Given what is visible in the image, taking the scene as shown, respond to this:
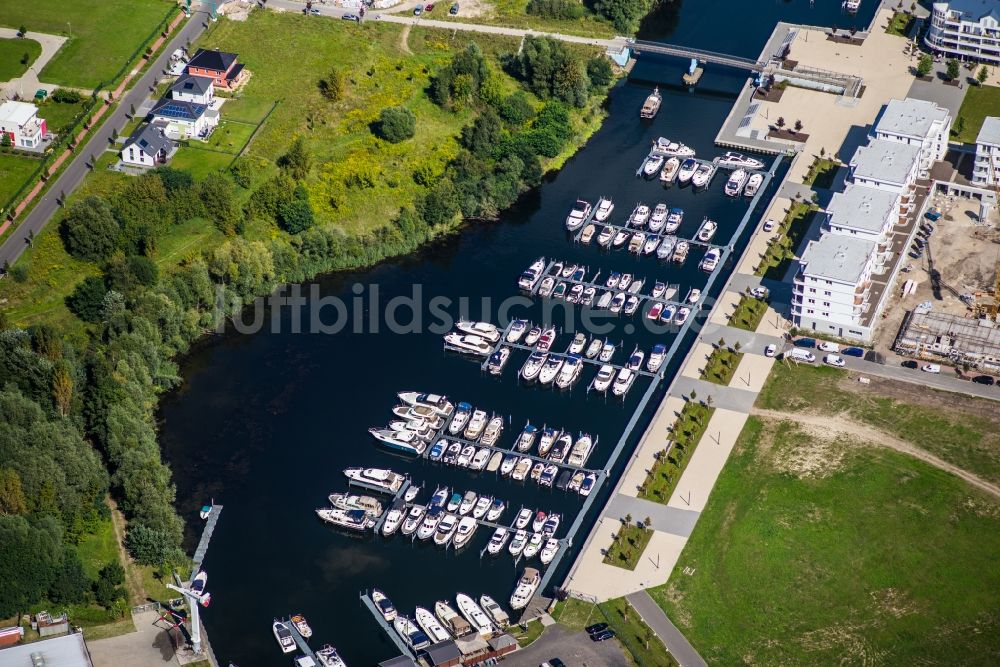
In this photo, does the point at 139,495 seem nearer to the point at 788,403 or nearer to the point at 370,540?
the point at 370,540

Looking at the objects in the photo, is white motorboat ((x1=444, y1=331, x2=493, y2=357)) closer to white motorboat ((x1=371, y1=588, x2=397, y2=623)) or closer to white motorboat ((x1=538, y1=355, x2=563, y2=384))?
white motorboat ((x1=538, y1=355, x2=563, y2=384))

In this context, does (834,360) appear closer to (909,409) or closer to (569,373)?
(909,409)

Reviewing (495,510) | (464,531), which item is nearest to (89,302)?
(464,531)

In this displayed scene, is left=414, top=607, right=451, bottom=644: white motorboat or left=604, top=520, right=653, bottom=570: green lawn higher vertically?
left=604, top=520, right=653, bottom=570: green lawn

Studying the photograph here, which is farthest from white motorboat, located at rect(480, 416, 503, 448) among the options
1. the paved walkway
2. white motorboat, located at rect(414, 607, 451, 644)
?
the paved walkway

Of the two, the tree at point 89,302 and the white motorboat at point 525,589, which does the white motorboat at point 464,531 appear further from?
the tree at point 89,302

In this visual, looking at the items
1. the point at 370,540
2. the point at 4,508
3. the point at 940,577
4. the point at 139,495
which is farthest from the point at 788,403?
the point at 4,508
